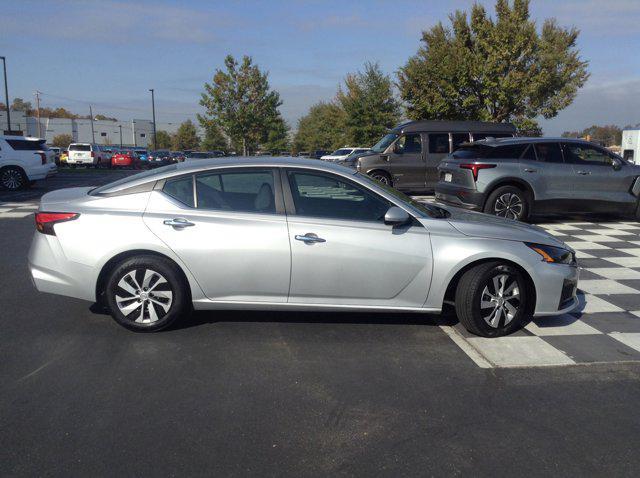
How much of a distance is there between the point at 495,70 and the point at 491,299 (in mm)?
21992

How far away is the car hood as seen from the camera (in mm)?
4695

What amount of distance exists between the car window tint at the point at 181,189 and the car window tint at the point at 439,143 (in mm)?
10887

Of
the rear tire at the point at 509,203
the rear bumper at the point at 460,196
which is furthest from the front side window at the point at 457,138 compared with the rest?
the rear tire at the point at 509,203

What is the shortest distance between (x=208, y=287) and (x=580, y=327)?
332cm

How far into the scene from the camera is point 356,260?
14.8ft

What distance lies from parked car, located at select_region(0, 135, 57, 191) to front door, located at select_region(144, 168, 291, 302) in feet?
50.1

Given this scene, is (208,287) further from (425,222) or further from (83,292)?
(425,222)

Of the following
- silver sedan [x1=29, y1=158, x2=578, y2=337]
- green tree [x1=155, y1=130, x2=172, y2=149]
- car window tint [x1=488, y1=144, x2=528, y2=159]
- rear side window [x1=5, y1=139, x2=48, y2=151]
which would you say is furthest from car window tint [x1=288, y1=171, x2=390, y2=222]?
green tree [x1=155, y1=130, x2=172, y2=149]

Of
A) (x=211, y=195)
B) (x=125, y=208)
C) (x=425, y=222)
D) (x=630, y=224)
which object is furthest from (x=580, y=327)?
(x=630, y=224)

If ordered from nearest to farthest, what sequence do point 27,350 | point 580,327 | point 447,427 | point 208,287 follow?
point 447,427 → point 27,350 → point 208,287 → point 580,327

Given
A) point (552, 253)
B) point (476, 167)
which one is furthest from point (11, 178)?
point (552, 253)

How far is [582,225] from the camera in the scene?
35.9ft

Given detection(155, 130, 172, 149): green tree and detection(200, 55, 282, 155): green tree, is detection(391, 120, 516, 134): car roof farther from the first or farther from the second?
detection(155, 130, 172, 149): green tree

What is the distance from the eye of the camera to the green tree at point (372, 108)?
36.8 m
